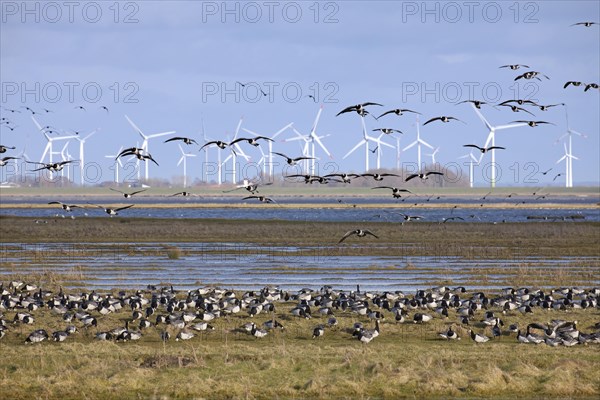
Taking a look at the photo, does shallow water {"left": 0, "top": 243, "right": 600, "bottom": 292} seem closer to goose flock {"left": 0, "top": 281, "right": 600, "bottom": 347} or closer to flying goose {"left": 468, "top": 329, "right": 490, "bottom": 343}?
goose flock {"left": 0, "top": 281, "right": 600, "bottom": 347}

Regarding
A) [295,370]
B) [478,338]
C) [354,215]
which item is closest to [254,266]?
[478,338]

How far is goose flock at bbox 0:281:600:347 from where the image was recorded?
25.5 m

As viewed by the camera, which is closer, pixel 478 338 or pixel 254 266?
pixel 478 338

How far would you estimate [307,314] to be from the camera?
28297mm

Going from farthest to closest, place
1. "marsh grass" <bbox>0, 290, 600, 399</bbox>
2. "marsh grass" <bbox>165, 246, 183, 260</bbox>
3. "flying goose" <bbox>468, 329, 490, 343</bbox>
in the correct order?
"marsh grass" <bbox>165, 246, 183, 260</bbox>, "flying goose" <bbox>468, 329, 490, 343</bbox>, "marsh grass" <bbox>0, 290, 600, 399</bbox>

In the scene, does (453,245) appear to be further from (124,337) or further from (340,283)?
(124,337)

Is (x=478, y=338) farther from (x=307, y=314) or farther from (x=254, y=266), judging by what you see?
(x=254, y=266)

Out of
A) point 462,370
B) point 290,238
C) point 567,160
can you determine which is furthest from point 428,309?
point 567,160

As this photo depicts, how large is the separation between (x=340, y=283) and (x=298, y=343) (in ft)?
44.8

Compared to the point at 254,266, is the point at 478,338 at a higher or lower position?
higher

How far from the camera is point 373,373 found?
20438 millimetres

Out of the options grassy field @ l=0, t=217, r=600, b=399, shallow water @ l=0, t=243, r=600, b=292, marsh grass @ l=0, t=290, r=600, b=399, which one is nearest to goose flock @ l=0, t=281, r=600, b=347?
grassy field @ l=0, t=217, r=600, b=399

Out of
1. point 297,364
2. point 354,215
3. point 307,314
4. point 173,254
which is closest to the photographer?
point 297,364

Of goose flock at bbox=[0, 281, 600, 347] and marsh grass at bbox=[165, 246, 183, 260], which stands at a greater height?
goose flock at bbox=[0, 281, 600, 347]
